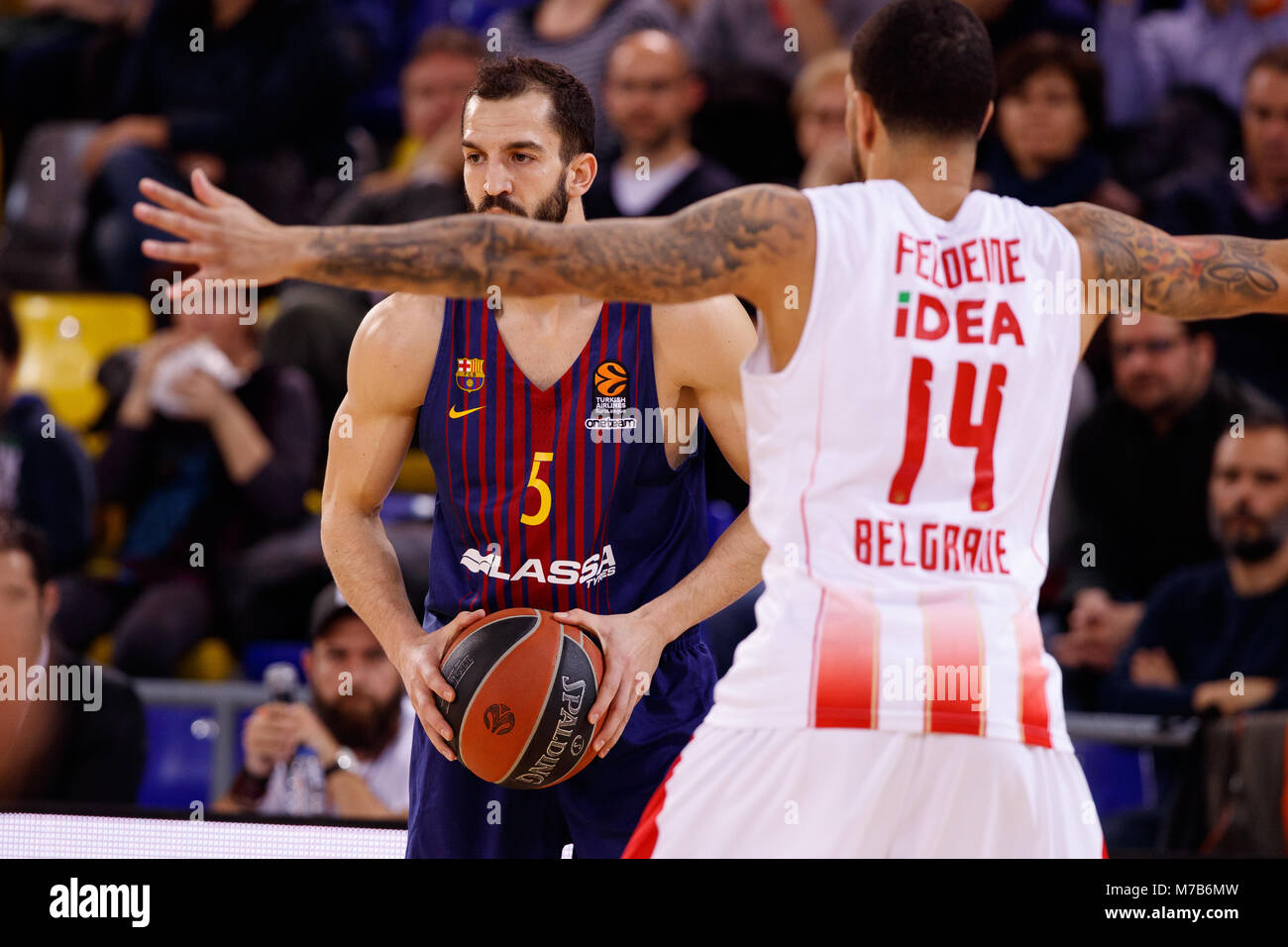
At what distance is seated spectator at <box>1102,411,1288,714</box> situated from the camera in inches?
233

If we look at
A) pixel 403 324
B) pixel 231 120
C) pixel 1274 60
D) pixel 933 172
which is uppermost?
pixel 231 120

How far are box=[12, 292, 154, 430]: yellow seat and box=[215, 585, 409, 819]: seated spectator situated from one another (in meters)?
3.32

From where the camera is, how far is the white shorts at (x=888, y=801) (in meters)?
2.97

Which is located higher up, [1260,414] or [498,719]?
[1260,414]

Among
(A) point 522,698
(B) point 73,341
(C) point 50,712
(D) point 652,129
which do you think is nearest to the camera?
(A) point 522,698

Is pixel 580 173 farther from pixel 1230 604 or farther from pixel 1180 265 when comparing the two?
pixel 1230 604

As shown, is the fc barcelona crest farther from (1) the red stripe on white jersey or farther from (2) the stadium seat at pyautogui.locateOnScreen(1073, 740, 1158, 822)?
(2) the stadium seat at pyautogui.locateOnScreen(1073, 740, 1158, 822)

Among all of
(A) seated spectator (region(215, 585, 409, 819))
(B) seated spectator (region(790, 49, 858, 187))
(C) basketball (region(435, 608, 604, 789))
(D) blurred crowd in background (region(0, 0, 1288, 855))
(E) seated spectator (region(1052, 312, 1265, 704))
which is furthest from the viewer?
(B) seated spectator (region(790, 49, 858, 187))

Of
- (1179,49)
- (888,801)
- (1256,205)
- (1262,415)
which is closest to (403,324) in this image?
(888,801)

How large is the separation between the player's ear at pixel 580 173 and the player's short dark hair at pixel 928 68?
102cm

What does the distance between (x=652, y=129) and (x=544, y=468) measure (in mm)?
4212

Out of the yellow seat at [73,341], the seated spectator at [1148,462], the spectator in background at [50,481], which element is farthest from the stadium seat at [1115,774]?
the yellow seat at [73,341]

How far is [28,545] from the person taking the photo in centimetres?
588

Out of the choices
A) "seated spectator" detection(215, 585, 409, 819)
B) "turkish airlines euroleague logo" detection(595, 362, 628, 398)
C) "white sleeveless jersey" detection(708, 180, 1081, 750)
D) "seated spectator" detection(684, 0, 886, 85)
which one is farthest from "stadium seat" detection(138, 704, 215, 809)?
"seated spectator" detection(684, 0, 886, 85)
